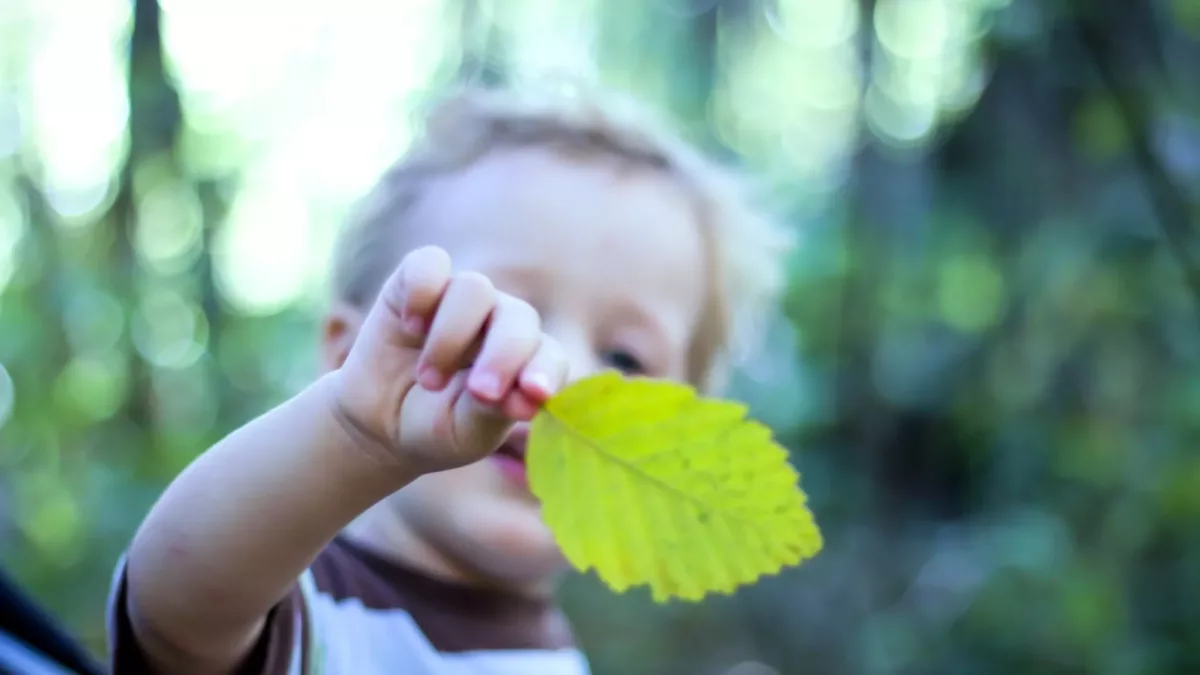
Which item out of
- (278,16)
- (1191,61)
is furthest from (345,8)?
(1191,61)

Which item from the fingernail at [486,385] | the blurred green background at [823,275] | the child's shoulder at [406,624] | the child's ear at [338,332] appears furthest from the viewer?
the blurred green background at [823,275]

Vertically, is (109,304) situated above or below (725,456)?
below

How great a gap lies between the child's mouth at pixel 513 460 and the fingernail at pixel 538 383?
0.18 meters

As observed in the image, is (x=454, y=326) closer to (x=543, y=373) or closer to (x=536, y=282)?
(x=543, y=373)

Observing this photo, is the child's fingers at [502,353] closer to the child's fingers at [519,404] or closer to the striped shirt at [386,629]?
the child's fingers at [519,404]

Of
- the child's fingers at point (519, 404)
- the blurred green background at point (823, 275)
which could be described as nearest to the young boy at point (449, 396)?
the child's fingers at point (519, 404)

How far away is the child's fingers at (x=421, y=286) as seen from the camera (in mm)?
306

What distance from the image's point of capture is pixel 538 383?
29cm

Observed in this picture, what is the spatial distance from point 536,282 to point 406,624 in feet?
0.58

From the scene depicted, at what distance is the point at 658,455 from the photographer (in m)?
0.31

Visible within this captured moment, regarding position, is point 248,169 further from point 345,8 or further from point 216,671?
point 216,671

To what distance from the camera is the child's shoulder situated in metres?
0.42

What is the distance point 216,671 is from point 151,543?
55mm

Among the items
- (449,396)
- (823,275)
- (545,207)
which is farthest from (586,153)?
(823,275)
